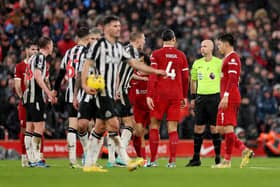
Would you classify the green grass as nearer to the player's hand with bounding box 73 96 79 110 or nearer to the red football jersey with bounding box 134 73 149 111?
the player's hand with bounding box 73 96 79 110

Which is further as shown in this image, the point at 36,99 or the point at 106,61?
the point at 36,99

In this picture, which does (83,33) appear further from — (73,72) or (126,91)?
(126,91)

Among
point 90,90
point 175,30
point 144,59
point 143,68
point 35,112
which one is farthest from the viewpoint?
point 175,30

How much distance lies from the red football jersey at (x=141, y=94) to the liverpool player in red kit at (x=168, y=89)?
882 mm

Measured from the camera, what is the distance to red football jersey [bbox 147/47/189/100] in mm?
16453

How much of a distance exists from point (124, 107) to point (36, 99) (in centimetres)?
177

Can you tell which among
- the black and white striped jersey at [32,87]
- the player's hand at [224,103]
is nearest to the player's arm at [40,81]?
the black and white striped jersey at [32,87]

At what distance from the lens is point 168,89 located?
1652cm

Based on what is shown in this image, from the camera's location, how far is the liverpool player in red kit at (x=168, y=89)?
16453 millimetres

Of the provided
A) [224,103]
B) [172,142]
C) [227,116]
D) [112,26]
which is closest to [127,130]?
[172,142]

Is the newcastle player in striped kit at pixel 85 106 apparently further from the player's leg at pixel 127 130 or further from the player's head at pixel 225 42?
the player's head at pixel 225 42

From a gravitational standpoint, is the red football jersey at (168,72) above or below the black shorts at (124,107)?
above

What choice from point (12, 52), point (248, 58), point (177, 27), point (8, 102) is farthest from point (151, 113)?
point (177, 27)

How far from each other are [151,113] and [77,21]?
12161 mm
